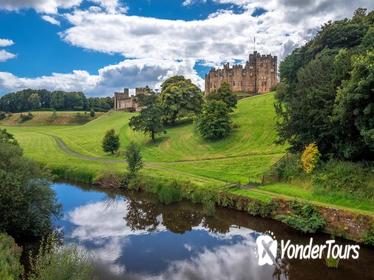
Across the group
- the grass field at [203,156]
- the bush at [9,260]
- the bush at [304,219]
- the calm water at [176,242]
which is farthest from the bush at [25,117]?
the bush at [304,219]

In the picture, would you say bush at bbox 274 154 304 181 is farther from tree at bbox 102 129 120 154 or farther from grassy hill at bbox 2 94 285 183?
tree at bbox 102 129 120 154

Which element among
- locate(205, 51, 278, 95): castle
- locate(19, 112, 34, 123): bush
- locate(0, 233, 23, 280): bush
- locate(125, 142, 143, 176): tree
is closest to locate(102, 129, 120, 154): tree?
locate(125, 142, 143, 176): tree

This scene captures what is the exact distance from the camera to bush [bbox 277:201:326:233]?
2619cm

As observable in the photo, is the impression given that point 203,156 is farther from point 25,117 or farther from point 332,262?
point 25,117

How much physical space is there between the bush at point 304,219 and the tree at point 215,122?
2939cm

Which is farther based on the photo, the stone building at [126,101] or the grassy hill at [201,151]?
the stone building at [126,101]

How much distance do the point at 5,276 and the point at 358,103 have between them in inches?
965

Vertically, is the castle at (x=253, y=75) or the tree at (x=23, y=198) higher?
the castle at (x=253, y=75)

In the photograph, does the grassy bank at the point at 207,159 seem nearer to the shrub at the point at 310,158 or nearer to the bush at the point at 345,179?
the bush at the point at 345,179

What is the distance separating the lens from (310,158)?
3341 cm

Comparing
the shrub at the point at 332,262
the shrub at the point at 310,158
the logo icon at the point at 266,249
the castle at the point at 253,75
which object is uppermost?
the castle at the point at 253,75

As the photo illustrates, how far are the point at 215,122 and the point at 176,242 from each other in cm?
3217

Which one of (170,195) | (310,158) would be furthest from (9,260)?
(310,158)

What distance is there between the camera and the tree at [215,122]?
5700cm
